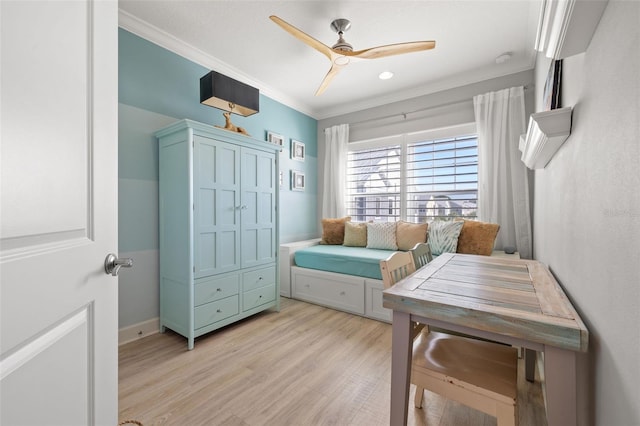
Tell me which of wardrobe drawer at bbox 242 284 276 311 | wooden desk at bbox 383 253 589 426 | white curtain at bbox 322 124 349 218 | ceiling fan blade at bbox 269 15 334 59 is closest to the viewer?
wooden desk at bbox 383 253 589 426

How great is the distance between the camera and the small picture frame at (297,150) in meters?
3.86

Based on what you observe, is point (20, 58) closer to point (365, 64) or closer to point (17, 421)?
point (17, 421)

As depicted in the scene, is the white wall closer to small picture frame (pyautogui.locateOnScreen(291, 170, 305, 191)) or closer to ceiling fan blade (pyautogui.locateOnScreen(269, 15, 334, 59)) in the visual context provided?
ceiling fan blade (pyautogui.locateOnScreen(269, 15, 334, 59))

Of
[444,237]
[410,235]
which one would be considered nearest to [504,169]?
[444,237]

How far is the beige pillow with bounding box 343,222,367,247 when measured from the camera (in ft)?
11.3

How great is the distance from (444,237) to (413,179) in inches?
40.1

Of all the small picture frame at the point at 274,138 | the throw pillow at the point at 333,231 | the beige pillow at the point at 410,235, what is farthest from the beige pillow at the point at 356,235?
the small picture frame at the point at 274,138

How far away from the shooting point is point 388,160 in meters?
3.75

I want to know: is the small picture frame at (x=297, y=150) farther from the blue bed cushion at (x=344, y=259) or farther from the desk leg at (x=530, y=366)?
the desk leg at (x=530, y=366)

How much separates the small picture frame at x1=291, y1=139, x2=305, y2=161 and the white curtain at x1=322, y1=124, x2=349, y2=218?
1.25ft

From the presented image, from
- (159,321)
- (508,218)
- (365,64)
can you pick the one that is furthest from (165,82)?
(508,218)

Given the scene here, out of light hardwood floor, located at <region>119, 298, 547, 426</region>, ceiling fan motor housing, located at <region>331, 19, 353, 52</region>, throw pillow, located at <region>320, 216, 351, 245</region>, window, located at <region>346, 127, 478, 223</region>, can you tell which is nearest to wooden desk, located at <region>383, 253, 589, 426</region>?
light hardwood floor, located at <region>119, 298, 547, 426</region>

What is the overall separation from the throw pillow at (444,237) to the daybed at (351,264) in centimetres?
1

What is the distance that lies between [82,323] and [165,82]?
2.44 meters
